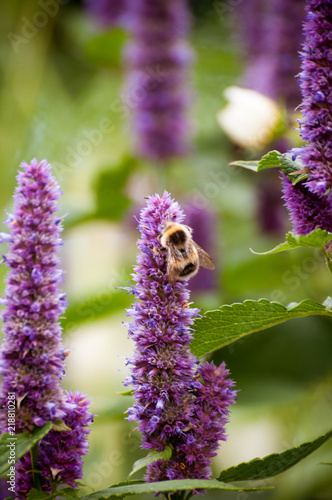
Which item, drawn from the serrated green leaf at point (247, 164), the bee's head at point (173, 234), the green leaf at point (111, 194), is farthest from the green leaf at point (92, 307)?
the serrated green leaf at point (247, 164)

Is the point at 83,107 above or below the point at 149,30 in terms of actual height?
above

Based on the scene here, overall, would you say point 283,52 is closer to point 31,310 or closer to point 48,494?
point 31,310

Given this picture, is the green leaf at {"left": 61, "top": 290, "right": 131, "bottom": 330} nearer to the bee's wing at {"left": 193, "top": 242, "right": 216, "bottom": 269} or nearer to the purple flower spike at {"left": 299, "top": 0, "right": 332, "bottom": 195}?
the bee's wing at {"left": 193, "top": 242, "right": 216, "bottom": 269}

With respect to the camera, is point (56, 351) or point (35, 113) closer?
point (56, 351)

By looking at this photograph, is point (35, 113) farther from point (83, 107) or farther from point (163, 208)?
point (163, 208)

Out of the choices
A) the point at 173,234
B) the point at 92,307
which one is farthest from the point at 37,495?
the point at 92,307

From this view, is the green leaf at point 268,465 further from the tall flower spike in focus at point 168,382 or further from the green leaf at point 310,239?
the green leaf at point 310,239

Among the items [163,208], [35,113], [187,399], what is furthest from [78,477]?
[35,113]
